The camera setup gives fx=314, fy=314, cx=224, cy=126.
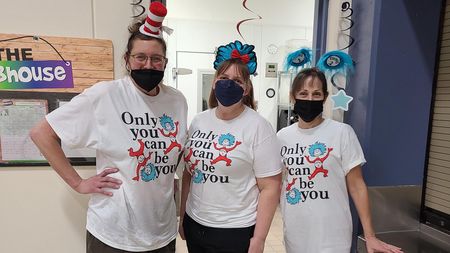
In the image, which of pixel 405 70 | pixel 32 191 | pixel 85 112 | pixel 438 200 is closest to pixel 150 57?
pixel 85 112

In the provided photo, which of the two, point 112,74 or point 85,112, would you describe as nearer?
point 85,112

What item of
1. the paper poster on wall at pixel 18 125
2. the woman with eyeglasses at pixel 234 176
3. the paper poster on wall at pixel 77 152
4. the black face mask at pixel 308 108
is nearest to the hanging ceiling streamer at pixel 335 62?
the black face mask at pixel 308 108

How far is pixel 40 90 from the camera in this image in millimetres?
1594

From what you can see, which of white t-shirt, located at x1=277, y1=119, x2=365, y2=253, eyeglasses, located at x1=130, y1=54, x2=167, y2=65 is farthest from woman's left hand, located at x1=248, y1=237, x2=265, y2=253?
eyeglasses, located at x1=130, y1=54, x2=167, y2=65

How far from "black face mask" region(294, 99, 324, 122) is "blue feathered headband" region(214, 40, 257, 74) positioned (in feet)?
0.92

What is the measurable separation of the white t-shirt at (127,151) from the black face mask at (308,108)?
59cm

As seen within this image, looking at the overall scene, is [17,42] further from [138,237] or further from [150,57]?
[138,237]

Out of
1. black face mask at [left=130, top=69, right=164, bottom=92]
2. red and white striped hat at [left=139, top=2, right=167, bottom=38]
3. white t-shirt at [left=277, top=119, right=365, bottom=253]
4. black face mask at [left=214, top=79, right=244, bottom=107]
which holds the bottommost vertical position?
white t-shirt at [left=277, top=119, right=365, bottom=253]

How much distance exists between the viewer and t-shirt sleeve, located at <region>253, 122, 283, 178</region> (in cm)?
134

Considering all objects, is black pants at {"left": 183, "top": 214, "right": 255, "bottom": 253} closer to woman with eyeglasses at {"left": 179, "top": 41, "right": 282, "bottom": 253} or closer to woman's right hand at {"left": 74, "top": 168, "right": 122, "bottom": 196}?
woman with eyeglasses at {"left": 179, "top": 41, "right": 282, "bottom": 253}

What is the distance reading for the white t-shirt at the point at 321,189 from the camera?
4.65 feet

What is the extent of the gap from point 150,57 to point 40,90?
695 mm

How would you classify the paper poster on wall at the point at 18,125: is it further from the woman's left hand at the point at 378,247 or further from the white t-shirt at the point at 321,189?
the woman's left hand at the point at 378,247

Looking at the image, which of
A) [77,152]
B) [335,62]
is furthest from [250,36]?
[77,152]
